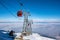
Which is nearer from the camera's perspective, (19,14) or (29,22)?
(19,14)

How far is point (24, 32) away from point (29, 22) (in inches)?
38.9

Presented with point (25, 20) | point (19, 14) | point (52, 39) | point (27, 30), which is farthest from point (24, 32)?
point (19, 14)

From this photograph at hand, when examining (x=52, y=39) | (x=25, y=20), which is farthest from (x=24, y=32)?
Result: (x=52, y=39)

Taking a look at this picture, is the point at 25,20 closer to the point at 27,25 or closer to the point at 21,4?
the point at 27,25

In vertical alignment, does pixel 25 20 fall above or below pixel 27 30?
above

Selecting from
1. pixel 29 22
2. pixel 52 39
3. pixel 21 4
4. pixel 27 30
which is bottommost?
pixel 52 39

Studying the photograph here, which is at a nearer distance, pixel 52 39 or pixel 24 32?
pixel 52 39

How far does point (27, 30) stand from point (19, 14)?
Answer: 332 centimetres

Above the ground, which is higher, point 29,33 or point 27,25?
point 27,25

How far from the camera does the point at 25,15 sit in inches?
429

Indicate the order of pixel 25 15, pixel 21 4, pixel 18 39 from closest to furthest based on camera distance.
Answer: pixel 18 39 → pixel 21 4 → pixel 25 15

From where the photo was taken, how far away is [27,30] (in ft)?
36.9

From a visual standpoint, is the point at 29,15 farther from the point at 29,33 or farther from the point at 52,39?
the point at 52,39

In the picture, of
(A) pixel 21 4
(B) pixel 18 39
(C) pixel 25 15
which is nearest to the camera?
(B) pixel 18 39
